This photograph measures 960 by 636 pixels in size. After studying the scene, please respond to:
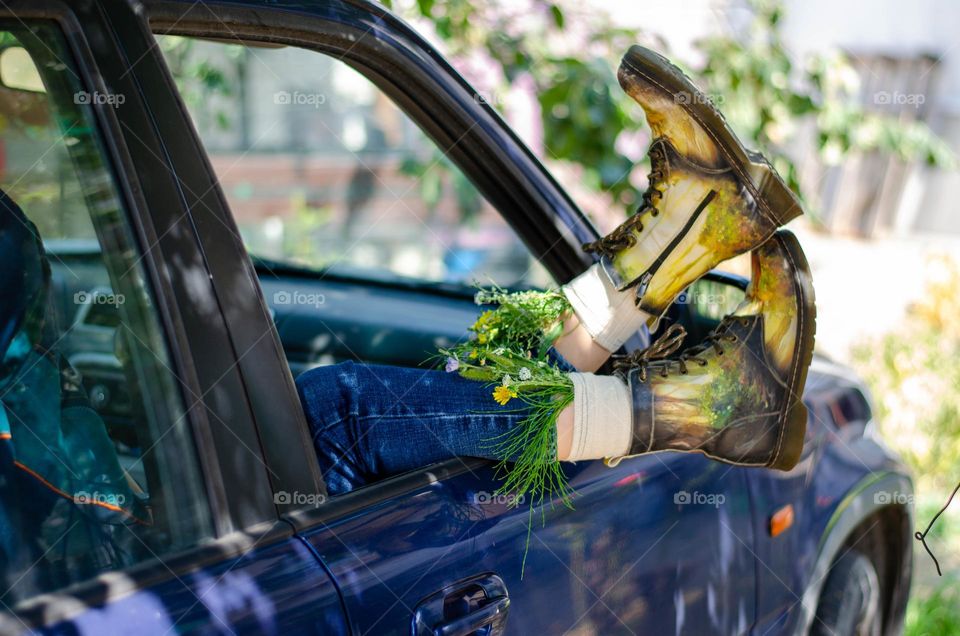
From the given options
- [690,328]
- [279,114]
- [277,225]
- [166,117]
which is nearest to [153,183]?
[166,117]

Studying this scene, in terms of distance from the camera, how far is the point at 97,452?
4.80 feet

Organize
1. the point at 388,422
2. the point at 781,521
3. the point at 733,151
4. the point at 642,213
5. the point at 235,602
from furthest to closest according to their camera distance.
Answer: the point at 781,521 → the point at 642,213 → the point at 733,151 → the point at 388,422 → the point at 235,602

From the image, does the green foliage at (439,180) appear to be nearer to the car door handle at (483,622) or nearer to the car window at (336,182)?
the car window at (336,182)

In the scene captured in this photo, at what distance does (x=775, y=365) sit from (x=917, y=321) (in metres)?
4.42

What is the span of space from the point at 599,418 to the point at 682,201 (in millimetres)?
470

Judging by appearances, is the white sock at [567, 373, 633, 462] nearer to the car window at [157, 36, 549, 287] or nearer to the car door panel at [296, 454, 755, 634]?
the car door panel at [296, 454, 755, 634]

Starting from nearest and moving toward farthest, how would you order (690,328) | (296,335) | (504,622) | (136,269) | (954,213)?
(136,269), (504,622), (690,328), (296,335), (954,213)

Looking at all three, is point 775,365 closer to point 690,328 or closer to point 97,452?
point 690,328

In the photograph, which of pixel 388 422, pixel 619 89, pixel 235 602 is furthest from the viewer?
pixel 619 89

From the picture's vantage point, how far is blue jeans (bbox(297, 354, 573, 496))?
68.2 inches

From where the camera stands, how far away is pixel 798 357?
6.23 ft

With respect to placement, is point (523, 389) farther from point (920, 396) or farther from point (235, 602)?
point (920, 396)

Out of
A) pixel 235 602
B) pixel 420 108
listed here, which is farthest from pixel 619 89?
pixel 235 602

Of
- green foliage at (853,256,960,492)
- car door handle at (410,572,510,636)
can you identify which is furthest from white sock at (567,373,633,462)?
green foliage at (853,256,960,492)
